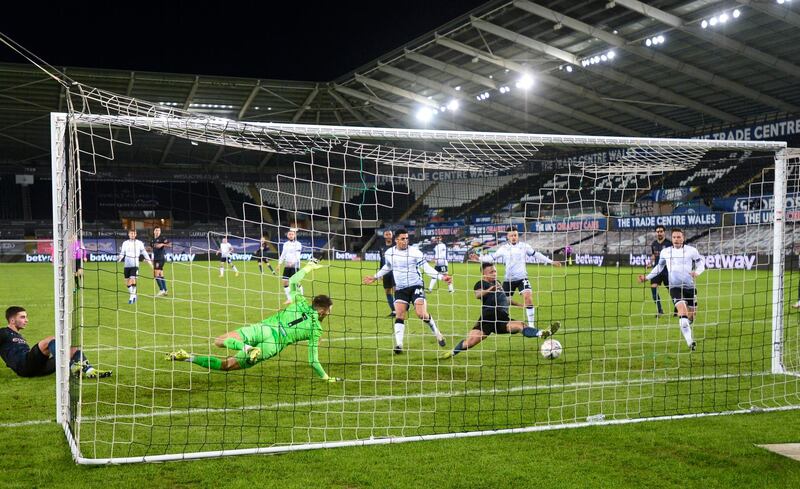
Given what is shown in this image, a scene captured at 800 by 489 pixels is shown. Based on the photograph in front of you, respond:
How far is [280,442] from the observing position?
5.59 m

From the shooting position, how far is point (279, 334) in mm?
7266

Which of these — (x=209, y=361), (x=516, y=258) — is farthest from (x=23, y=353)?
(x=516, y=258)

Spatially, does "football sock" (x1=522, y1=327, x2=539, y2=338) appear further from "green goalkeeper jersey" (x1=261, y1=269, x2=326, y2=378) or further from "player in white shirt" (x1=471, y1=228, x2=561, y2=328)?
"green goalkeeper jersey" (x1=261, y1=269, x2=326, y2=378)

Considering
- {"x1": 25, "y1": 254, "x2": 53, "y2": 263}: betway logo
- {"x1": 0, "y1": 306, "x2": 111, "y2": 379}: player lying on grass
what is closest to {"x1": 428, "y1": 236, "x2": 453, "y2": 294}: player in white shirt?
{"x1": 0, "y1": 306, "x2": 111, "y2": 379}: player lying on grass

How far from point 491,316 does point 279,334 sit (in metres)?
2.82

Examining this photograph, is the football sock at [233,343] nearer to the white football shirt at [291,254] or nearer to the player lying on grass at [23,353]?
the player lying on grass at [23,353]

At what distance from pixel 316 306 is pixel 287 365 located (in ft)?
6.26

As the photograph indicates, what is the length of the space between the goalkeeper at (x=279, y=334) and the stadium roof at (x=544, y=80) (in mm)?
19661

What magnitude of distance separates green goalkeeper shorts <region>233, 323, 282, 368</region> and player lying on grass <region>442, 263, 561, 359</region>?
2.55 metres

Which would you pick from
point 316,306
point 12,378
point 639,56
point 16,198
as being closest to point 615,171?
point 316,306

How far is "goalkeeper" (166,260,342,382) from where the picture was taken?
23.1ft

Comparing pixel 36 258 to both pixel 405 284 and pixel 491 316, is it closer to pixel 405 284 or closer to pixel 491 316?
pixel 405 284

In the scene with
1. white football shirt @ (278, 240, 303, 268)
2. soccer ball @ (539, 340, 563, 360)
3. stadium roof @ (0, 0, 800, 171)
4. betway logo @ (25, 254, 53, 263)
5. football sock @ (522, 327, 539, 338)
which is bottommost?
betway logo @ (25, 254, 53, 263)

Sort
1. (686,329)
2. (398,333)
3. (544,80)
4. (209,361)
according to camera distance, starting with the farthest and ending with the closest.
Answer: (544,80)
(686,329)
(398,333)
(209,361)
